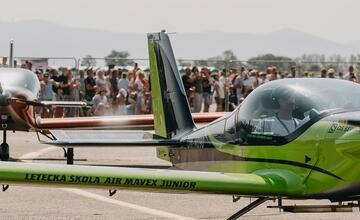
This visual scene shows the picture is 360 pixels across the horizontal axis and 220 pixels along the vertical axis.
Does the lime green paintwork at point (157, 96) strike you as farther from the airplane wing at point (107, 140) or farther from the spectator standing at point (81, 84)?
the spectator standing at point (81, 84)

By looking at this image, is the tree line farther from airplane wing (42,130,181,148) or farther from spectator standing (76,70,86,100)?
airplane wing (42,130,181,148)

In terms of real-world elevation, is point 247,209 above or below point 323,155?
below

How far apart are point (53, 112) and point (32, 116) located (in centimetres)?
714

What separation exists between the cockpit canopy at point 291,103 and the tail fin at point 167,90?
2857mm

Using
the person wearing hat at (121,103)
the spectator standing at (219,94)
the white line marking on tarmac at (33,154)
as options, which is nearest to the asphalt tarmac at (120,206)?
the white line marking on tarmac at (33,154)

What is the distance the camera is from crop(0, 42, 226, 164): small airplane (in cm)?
2111

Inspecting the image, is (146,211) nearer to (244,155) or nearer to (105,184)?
(244,155)

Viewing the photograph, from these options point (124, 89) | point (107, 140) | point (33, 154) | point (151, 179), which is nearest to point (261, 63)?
point (124, 89)

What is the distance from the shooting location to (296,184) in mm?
11109

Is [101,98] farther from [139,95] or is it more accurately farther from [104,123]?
[104,123]

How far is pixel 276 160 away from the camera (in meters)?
11.4

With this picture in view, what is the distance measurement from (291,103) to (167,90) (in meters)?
3.84

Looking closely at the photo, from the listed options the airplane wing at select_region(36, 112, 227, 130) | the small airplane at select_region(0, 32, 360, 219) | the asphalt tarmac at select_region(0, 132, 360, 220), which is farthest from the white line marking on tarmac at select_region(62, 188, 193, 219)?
the airplane wing at select_region(36, 112, 227, 130)

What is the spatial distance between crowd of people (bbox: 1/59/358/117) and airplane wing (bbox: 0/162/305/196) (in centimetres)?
1705
